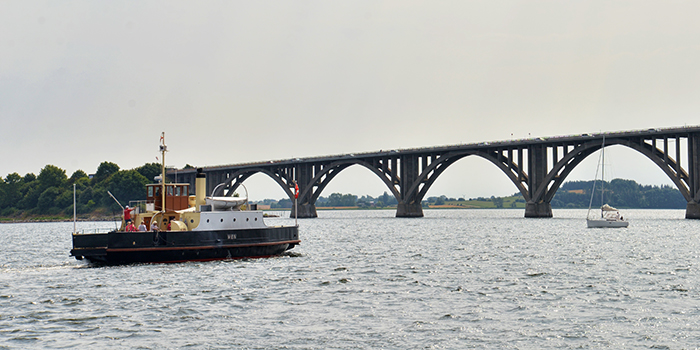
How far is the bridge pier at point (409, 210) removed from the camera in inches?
4882

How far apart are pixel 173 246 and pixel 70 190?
164149 mm

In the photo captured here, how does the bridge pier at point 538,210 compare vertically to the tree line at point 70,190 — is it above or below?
below

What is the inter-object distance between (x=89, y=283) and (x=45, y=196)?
168 m

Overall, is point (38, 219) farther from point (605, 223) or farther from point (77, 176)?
point (605, 223)

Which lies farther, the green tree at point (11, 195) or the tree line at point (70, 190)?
the green tree at point (11, 195)

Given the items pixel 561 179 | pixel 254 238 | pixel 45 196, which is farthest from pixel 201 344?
pixel 45 196

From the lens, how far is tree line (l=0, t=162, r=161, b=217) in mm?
165375

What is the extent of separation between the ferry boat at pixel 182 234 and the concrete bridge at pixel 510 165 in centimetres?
3493

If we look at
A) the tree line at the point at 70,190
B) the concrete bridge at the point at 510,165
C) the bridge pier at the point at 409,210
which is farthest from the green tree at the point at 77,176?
the bridge pier at the point at 409,210

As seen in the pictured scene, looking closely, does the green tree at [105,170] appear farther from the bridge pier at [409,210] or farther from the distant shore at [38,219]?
the bridge pier at [409,210]

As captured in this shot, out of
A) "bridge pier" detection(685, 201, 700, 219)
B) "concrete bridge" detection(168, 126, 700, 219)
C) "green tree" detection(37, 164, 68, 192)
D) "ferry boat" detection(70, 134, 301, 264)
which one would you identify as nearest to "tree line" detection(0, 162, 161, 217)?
"green tree" detection(37, 164, 68, 192)

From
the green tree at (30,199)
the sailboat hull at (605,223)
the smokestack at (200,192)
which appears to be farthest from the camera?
the green tree at (30,199)

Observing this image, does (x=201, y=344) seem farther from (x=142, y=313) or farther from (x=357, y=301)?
(x=357, y=301)

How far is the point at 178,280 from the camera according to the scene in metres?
27.7
